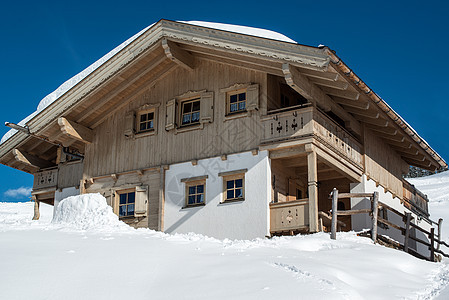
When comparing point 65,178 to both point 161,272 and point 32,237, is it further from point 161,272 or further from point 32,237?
point 161,272

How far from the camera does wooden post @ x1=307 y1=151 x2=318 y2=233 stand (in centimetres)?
1906

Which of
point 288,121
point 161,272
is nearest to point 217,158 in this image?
point 288,121

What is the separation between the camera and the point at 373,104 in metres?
21.5

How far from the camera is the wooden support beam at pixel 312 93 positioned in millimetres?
19203

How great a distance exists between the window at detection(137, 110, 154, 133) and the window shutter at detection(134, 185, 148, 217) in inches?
88.6

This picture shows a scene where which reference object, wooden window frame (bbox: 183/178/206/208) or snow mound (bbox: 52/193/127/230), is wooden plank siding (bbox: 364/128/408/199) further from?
snow mound (bbox: 52/193/127/230)

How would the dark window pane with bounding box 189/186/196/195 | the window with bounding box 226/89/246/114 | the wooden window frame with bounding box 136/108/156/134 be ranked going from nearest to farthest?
the window with bounding box 226/89/246/114
the dark window pane with bounding box 189/186/196/195
the wooden window frame with bounding box 136/108/156/134

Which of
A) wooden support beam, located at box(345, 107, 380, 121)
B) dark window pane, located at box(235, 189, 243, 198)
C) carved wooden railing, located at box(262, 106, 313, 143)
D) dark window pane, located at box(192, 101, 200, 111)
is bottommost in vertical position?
dark window pane, located at box(235, 189, 243, 198)

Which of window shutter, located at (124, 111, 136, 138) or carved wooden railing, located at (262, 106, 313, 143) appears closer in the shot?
carved wooden railing, located at (262, 106, 313, 143)

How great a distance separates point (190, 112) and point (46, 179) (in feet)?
25.6

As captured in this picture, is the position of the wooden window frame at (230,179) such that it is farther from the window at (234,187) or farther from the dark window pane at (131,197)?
the dark window pane at (131,197)

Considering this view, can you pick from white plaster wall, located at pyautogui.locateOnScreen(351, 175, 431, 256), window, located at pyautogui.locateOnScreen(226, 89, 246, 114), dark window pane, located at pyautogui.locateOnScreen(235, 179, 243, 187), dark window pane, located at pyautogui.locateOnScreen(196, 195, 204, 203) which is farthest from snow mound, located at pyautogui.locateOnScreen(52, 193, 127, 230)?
white plaster wall, located at pyautogui.locateOnScreen(351, 175, 431, 256)

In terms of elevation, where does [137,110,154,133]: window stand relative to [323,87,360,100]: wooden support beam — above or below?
below

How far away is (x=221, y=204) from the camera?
68.3 feet
